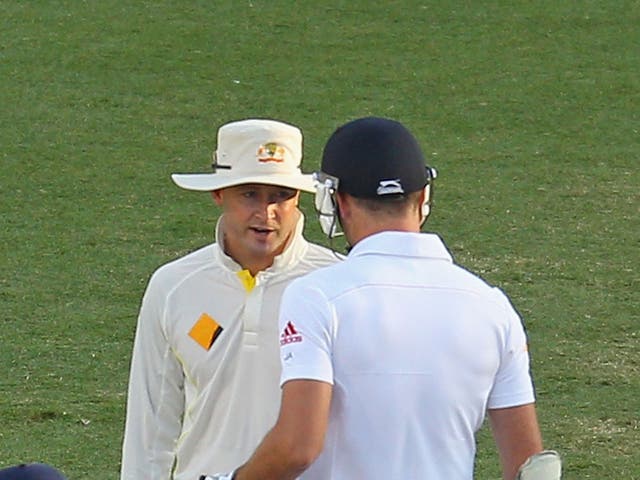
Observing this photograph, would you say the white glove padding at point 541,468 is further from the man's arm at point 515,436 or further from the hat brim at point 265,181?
the hat brim at point 265,181

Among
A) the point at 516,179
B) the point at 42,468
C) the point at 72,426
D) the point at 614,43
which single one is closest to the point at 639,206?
the point at 516,179

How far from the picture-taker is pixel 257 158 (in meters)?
3.41

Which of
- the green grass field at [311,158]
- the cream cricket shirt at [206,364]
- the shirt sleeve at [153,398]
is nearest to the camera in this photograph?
the cream cricket shirt at [206,364]

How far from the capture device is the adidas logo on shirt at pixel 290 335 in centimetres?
255

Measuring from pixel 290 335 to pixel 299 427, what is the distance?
174 mm

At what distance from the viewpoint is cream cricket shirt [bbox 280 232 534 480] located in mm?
2557

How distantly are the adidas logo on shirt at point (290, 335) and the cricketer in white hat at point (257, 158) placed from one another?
0.84m

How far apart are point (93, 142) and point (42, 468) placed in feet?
23.4

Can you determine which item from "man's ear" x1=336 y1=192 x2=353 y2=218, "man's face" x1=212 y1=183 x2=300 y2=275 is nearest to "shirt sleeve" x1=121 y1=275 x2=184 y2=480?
"man's face" x1=212 y1=183 x2=300 y2=275

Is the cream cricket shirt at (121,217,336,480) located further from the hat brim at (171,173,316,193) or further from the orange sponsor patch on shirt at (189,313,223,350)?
the hat brim at (171,173,316,193)

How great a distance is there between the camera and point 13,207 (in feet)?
27.9

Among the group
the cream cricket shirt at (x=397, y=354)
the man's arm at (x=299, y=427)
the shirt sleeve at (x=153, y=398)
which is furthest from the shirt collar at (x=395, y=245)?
the shirt sleeve at (x=153, y=398)

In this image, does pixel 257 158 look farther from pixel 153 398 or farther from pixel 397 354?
pixel 397 354

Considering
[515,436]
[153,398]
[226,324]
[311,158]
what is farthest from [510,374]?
[311,158]
